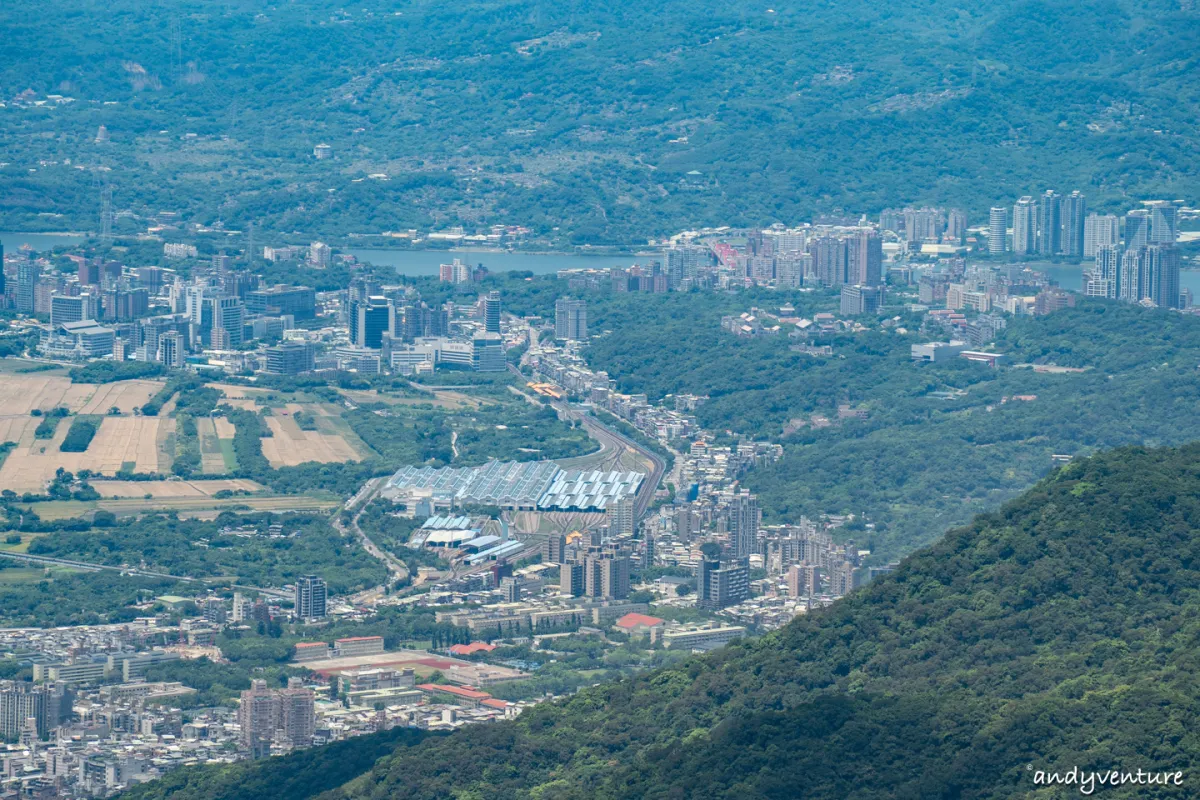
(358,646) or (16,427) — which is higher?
(16,427)

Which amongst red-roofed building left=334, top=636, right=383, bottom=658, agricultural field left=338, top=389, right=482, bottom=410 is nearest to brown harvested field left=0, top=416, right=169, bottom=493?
agricultural field left=338, top=389, right=482, bottom=410

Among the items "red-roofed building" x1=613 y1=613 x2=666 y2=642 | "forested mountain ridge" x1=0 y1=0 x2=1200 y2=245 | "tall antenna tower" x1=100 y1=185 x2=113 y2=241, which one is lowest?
"red-roofed building" x1=613 y1=613 x2=666 y2=642

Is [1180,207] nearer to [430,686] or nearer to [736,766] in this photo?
[430,686]

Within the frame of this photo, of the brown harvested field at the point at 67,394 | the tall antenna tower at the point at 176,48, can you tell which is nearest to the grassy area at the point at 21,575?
the brown harvested field at the point at 67,394

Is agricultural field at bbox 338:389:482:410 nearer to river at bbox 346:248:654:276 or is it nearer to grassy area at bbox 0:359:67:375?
grassy area at bbox 0:359:67:375

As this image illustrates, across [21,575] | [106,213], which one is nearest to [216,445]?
[21,575]

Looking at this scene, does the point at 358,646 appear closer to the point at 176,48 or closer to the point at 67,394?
the point at 67,394

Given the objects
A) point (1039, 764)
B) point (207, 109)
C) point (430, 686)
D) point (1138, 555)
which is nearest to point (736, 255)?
point (207, 109)
